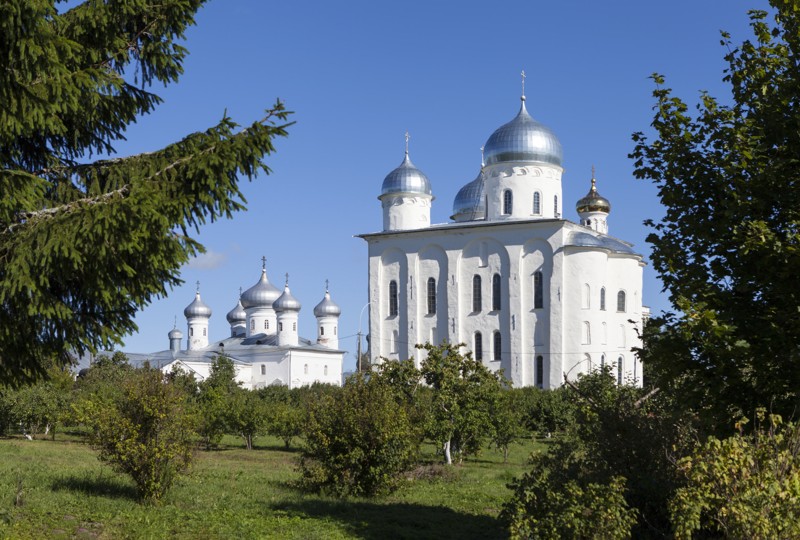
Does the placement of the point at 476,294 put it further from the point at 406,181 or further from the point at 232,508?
the point at 232,508

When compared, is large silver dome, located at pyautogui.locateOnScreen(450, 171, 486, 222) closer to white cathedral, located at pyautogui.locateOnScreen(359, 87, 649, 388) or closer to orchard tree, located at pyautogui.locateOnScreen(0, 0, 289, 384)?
white cathedral, located at pyautogui.locateOnScreen(359, 87, 649, 388)

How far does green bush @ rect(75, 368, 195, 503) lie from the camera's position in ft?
36.9

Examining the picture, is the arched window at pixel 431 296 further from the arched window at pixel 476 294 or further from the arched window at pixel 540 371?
the arched window at pixel 540 371

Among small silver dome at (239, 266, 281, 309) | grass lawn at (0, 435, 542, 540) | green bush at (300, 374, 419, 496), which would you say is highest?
small silver dome at (239, 266, 281, 309)

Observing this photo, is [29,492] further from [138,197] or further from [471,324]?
[471,324]

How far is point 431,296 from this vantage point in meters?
41.4

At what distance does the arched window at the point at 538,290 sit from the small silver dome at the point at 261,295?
1149 inches

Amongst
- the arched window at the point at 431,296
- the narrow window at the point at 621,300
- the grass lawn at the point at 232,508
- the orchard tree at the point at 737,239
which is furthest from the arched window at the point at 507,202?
the orchard tree at the point at 737,239

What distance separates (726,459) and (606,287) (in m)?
34.2

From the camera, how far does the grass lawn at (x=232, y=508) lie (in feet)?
31.0

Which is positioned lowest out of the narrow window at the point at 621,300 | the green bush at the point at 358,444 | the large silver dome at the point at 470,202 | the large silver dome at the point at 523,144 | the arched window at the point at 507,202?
the green bush at the point at 358,444

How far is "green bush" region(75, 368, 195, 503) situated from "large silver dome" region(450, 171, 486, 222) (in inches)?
1403

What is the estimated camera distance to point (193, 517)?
10.3 metres

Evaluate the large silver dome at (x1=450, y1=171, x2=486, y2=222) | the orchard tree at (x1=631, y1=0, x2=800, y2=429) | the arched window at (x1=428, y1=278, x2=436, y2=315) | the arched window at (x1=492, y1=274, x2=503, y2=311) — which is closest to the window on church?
the arched window at (x1=492, y1=274, x2=503, y2=311)
